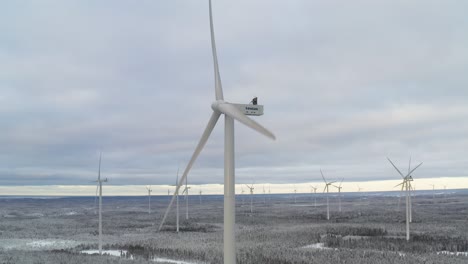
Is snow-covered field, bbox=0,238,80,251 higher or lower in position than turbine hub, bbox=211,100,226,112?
lower

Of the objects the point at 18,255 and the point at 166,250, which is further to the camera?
the point at 166,250

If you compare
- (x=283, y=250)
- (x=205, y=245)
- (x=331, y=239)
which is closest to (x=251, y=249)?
(x=283, y=250)

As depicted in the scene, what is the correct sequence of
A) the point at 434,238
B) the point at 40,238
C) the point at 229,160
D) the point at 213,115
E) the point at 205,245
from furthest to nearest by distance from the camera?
the point at 40,238, the point at 434,238, the point at 205,245, the point at 213,115, the point at 229,160

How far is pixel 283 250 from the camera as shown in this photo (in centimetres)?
3981

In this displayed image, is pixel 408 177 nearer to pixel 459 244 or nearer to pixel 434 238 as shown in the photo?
pixel 434 238

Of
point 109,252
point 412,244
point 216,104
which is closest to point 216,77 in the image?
point 216,104

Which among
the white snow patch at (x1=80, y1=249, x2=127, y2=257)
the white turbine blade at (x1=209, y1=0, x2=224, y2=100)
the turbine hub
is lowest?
the white snow patch at (x1=80, y1=249, x2=127, y2=257)

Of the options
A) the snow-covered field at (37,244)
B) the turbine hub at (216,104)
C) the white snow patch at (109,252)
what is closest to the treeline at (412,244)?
the white snow patch at (109,252)

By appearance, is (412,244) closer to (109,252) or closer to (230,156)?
(109,252)

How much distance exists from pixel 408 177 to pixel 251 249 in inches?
1034

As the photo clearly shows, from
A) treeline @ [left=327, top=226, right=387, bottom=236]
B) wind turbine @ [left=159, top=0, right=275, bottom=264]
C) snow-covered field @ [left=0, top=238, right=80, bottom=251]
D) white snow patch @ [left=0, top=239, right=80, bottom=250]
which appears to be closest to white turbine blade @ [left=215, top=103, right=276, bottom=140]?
wind turbine @ [left=159, top=0, right=275, bottom=264]

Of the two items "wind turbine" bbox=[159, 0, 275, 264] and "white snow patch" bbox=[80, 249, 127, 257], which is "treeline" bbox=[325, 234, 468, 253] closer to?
"white snow patch" bbox=[80, 249, 127, 257]

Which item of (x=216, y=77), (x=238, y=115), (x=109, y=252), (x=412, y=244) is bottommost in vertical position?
(x=109, y=252)

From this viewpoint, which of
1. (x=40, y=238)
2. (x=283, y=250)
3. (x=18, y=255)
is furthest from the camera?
(x=40, y=238)
